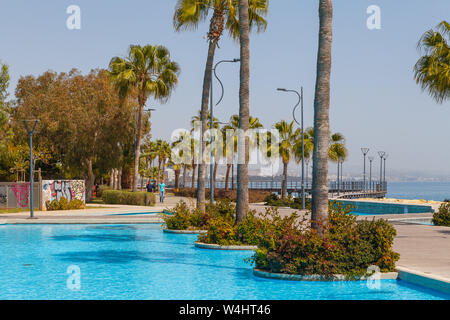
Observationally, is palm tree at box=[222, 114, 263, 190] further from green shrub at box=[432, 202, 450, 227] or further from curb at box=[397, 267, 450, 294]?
curb at box=[397, 267, 450, 294]

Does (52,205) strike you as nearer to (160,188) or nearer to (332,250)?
(160,188)

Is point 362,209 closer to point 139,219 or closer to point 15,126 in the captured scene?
point 139,219

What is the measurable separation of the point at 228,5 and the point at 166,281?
14152 millimetres

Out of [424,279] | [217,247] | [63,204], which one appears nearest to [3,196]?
[63,204]

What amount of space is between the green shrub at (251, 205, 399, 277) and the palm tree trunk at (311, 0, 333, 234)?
0.45 m

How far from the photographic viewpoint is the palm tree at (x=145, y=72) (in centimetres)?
4259

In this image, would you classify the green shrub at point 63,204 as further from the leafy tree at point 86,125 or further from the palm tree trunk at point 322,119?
the palm tree trunk at point 322,119

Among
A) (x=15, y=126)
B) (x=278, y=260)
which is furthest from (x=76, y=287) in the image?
(x=15, y=126)

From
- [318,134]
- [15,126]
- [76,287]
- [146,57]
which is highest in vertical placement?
[146,57]

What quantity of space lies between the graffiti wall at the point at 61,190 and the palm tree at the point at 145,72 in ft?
21.3

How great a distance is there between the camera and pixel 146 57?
142ft

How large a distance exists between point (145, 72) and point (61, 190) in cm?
1156
